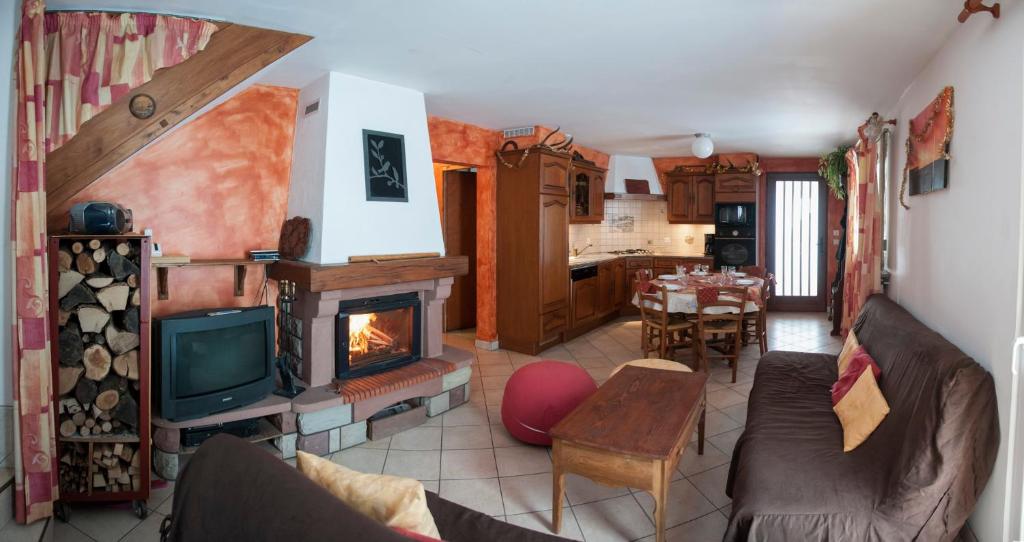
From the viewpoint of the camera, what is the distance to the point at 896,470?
79.4 inches

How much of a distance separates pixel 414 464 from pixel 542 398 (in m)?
0.83

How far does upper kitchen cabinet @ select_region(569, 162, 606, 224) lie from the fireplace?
9.85 feet

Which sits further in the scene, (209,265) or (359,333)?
(359,333)

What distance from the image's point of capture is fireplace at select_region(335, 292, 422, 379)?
11.8 feet

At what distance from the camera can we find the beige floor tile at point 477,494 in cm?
273

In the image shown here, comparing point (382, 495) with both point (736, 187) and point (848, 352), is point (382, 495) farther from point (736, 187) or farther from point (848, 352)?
point (736, 187)

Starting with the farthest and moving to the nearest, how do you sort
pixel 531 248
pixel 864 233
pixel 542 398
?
pixel 531 248 < pixel 864 233 < pixel 542 398

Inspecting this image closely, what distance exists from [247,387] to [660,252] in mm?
6415

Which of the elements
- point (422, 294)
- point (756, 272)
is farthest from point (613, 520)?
point (756, 272)

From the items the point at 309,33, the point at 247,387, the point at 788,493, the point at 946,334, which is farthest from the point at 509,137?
the point at 788,493

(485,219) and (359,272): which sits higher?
(485,219)

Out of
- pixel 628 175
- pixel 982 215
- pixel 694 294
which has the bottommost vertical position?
pixel 694 294

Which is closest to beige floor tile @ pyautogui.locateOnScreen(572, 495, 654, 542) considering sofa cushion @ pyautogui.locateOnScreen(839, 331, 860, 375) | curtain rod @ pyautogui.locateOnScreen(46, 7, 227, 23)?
sofa cushion @ pyautogui.locateOnScreen(839, 331, 860, 375)

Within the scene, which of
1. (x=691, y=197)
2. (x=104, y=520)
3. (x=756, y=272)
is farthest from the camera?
(x=691, y=197)
